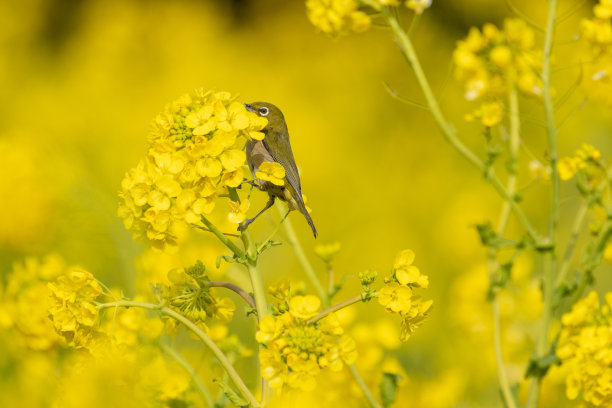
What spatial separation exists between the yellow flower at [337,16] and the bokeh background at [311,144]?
0.68 feet

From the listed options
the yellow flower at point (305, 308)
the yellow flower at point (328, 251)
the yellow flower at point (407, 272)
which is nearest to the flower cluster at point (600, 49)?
the yellow flower at point (328, 251)

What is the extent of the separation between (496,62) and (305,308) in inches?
32.5

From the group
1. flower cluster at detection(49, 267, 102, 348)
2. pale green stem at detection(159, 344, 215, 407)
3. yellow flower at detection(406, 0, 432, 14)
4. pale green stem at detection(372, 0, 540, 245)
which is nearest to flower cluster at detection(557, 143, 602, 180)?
pale green stem at detection(372, 0, 540, 245)

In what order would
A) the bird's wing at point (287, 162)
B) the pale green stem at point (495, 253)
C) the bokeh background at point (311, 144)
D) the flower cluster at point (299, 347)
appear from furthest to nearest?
the bokeh background at point (311, 144) < the pale green stem at point (495, 253) < the bird's wing at point (287, 162) < the flower cluster at point (299, 347)

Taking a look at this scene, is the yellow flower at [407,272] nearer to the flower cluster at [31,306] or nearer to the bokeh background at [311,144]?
the bokeh background at [311,144]

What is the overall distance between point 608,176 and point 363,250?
1992 millimetres

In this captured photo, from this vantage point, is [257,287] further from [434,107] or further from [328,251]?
[434,107]

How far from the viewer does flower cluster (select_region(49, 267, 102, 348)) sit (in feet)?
3.10

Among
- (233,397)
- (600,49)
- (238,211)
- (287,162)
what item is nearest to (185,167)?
(238,211)

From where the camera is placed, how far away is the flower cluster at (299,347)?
36.2 inches

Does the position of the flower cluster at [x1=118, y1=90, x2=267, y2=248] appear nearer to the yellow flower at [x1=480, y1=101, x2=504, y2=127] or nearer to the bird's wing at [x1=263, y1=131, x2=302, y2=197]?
the bird's wing at [x1=263, y1=131, x2=302, y2=197]

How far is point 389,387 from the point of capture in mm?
1280

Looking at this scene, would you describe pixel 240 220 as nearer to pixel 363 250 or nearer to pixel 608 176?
pixel 608 176

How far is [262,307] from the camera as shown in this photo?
965 millimetres
